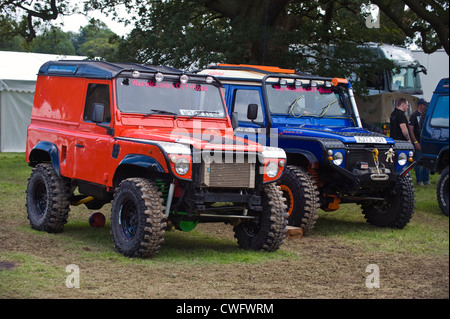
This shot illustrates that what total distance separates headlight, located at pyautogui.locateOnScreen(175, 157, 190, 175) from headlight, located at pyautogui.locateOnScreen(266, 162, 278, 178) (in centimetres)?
100

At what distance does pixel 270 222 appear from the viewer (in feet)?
27.5

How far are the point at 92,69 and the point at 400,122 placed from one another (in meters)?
6.43

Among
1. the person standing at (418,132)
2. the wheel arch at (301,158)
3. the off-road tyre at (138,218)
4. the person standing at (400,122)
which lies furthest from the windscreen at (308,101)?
the person standing at (418,132)

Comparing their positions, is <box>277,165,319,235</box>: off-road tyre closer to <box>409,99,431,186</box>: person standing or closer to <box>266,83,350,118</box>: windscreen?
<box>266,83,350,118</box>: windscreen

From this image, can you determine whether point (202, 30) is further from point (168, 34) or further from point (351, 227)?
point (351, 227)

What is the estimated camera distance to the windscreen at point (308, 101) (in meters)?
11.0

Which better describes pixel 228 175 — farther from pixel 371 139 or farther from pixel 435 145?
pixel 435 145

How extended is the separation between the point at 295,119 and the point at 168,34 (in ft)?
23.5

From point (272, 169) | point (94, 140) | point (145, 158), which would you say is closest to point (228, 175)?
point (272, 169)

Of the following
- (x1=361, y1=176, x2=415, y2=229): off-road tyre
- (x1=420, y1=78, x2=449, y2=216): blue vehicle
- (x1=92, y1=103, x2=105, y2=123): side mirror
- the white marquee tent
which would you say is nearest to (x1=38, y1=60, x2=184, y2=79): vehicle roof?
(x1=92, y1=103, x2=105, y2=123): side mirror

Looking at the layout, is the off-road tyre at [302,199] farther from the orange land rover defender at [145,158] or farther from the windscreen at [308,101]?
the windscreen at [308,101]

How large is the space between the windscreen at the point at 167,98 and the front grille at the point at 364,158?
1796 mm

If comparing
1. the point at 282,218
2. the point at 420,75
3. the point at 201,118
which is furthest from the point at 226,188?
the point at 420,75
